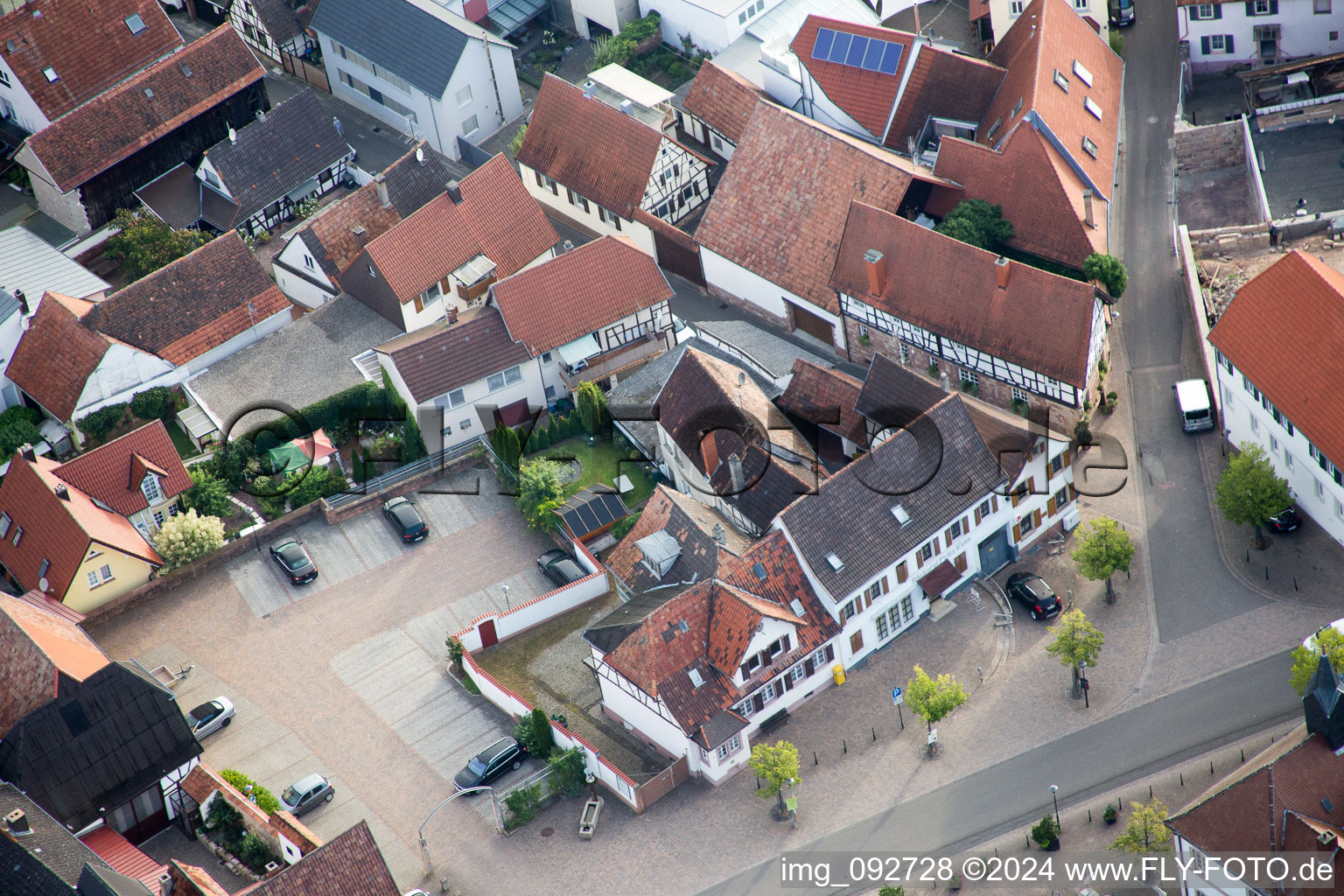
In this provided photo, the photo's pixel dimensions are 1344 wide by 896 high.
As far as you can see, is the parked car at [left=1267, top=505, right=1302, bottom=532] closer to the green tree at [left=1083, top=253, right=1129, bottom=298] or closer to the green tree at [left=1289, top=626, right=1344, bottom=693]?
the green tree at [left=1289, top=626, right=1344, bottom=693]

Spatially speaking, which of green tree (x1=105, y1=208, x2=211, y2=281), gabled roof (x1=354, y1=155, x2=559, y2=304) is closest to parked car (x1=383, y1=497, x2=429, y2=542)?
gabled roof (x1=354, y1=155, x2=559, y2=304)

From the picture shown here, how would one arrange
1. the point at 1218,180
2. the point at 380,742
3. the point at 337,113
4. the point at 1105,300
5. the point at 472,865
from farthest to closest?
the point at 337,113
the point at 1218,180
the point at 1105,300
the point at 380,742
the point at 472,865

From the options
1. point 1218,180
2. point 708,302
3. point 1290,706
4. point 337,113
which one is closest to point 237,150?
point 337,113

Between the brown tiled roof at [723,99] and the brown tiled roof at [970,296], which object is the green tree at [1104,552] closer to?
the brown tiled roof at [970,296]

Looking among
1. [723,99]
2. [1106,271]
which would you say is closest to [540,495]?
[1106,271]

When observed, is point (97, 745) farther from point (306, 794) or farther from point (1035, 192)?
point (1035, 192)

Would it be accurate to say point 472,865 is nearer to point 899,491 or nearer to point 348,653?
point 348,653
